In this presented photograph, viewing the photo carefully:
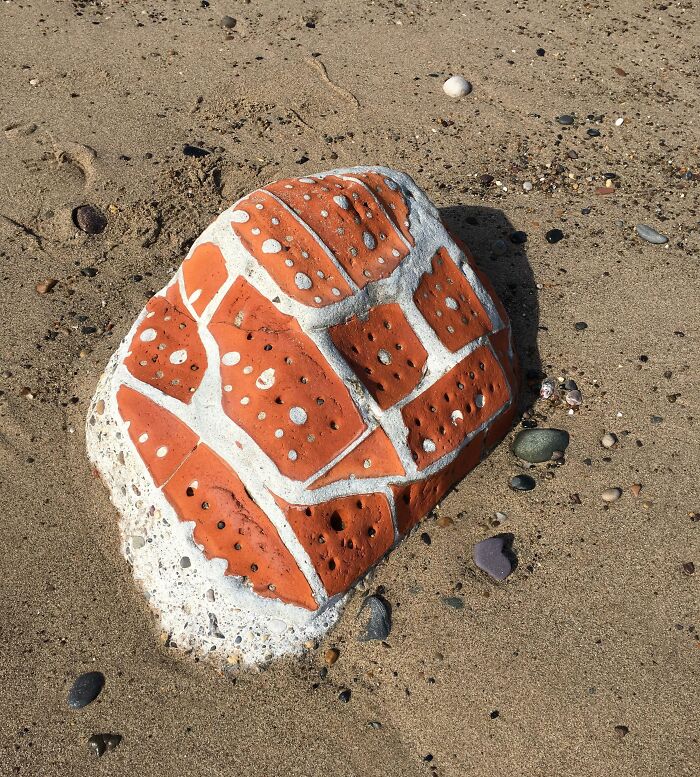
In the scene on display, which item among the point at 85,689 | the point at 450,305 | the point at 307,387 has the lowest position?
the point at 85,689

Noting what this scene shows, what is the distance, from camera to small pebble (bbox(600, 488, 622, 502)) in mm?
3406

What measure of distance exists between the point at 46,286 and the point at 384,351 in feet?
6.87

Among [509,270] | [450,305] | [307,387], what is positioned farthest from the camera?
[509,270]

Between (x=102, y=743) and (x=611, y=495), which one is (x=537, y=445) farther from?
(x=102, y=743)

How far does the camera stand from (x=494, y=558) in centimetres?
317

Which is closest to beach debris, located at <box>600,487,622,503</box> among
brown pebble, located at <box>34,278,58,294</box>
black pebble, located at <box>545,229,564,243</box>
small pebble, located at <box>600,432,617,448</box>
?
small pebble, located at <box>600,432,617,448</box>

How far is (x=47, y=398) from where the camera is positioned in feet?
12.2

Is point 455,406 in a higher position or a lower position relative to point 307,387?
lower

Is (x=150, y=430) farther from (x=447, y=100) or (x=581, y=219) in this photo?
(x=447, y=100)

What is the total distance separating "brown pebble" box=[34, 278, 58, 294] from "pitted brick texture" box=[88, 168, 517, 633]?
1139 millimetres

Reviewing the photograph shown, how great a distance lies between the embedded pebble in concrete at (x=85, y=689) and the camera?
2832 millimetres

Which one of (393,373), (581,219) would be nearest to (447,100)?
(581,219)

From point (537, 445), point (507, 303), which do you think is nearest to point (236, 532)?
point (537, 445)

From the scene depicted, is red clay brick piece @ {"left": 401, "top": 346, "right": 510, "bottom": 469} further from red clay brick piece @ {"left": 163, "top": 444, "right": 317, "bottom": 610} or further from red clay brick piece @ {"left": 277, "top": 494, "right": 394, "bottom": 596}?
red clay brick piece @ {"left": 163, "top": 444, "right": 317, "bottom": 610}
